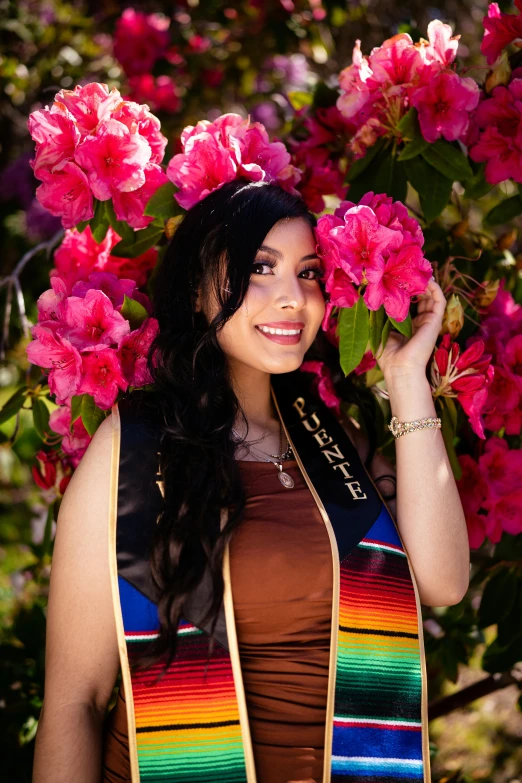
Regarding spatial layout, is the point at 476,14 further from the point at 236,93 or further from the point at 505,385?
the point at 505,385

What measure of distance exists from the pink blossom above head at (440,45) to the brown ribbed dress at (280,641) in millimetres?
1168

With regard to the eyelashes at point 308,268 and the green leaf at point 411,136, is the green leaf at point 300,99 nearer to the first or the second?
the green leaf at point 411,136

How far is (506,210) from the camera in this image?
2.04m

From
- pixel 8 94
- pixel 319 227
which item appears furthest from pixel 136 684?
pixel 8 94

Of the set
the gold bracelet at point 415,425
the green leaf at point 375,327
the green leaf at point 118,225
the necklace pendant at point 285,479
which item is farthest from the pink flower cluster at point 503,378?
the green leaf at point 118,225

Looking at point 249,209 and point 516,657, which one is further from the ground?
point 249,209

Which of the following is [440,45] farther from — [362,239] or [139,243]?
[139,243]

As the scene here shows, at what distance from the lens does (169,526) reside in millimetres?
1540

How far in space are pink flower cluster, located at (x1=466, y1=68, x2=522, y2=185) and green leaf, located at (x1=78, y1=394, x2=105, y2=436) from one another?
113cm

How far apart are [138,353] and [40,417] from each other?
419 mm

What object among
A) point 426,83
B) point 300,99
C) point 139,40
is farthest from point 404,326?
point 139,40

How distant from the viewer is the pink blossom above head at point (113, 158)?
1.72 metres

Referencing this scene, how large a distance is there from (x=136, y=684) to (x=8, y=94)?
3.32 m

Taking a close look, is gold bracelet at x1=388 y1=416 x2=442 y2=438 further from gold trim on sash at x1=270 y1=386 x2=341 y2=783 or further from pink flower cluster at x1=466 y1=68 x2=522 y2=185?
pink flower cluster at x1=466 y1=68 x2=522 y2=185
